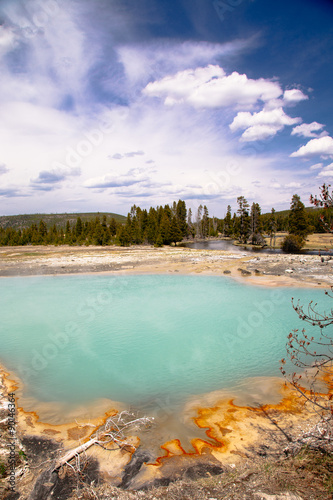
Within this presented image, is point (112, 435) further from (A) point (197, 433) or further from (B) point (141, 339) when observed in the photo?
(B) point (141, 339)

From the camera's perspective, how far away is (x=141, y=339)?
41.6ft

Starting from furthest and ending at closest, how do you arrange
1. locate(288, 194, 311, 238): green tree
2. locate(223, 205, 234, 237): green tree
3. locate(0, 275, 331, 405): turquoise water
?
locate(223, 205, 234, 237): green tree < locate(288, 194, 311, 238): green tree < locate(0, 275, 331, 405): turquoise water

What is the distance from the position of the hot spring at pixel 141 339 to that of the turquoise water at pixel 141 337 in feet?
0.14

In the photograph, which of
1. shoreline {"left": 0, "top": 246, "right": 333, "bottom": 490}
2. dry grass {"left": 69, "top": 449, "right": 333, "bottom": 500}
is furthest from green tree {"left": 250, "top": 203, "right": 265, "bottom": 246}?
dry grass {"left": 69, "top": 449, "right": 333, "bottom": 500}

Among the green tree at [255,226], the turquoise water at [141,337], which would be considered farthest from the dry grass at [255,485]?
the green tree at [255,226]

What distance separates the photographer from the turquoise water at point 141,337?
29.4 ft

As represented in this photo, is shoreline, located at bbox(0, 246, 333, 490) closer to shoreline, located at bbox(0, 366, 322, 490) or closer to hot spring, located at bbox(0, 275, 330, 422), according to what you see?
shoreline, located at bbox(0, 366, 322, 490)

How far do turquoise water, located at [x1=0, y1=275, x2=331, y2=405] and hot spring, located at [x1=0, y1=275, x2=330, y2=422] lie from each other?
0.04 m

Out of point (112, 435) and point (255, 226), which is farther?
point (255, 226)

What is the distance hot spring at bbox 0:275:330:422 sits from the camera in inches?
346

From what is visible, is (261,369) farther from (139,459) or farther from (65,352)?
(65,352)

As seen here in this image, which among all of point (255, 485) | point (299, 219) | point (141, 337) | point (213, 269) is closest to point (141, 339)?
point (141, 337)

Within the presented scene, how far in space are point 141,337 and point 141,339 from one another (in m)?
0.23

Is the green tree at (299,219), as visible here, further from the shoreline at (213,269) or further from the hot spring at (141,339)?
the hot spring at (141,339)
